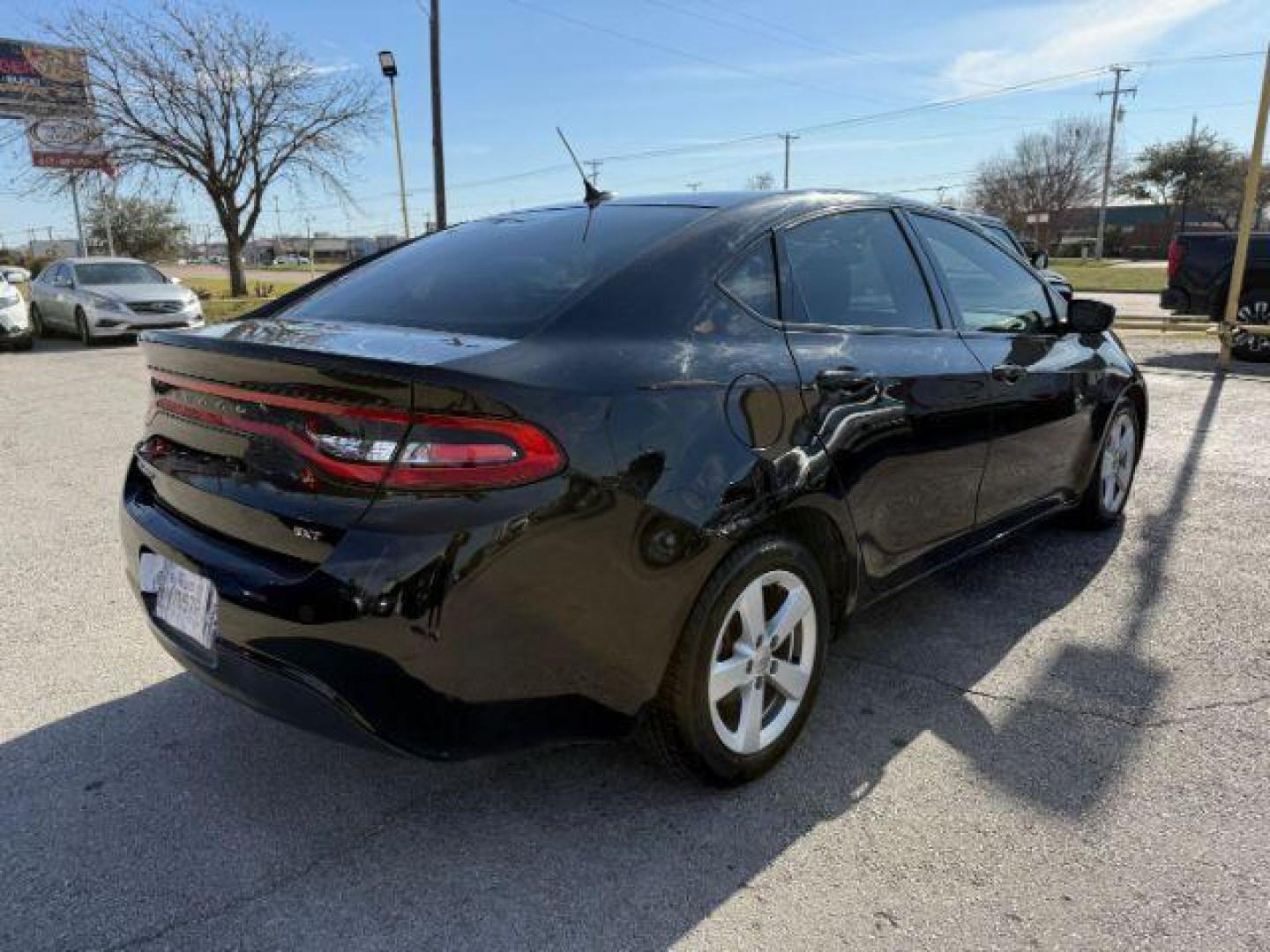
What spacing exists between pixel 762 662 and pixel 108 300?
14563mm

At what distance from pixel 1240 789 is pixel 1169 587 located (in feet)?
5.34

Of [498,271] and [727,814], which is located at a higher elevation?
[498,271]

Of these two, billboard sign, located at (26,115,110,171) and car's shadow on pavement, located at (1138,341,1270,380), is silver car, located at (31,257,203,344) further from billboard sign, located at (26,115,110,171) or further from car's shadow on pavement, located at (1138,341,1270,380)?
car's shadow on pavement, located at (1138,341,1270,380)

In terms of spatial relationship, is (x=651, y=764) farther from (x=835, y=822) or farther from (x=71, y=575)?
(x=71, y=575)

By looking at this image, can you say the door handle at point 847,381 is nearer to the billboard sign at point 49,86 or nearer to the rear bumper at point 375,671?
the rear bumper at point 375,671

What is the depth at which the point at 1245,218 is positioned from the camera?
10.1 metres

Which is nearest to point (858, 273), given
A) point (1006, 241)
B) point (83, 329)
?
point (1006, 241)

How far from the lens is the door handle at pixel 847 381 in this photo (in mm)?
2627

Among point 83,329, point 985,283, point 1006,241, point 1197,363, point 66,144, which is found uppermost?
point 66,144

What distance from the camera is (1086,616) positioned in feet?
12.1

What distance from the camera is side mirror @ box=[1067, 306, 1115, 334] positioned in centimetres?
406

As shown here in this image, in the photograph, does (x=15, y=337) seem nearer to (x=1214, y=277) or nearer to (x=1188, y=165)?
(x=1214, y=277)

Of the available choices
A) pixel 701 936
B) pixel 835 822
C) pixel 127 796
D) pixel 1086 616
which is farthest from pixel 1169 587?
pixel 127 796

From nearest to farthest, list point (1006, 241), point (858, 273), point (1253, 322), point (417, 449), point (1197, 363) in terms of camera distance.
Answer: point (417, 449) < point (858, 273) < point (1006, 241) < point (1197, 363) < point (1253, 322)
